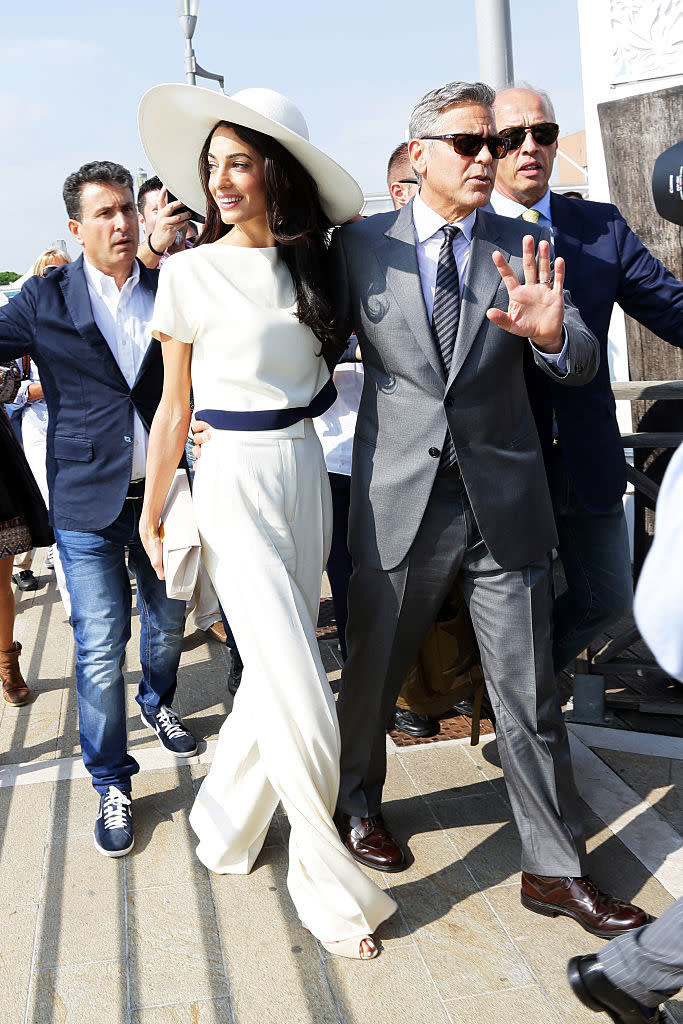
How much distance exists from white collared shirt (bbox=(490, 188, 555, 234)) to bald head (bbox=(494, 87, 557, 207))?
0.06 feet

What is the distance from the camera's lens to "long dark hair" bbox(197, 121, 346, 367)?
2891 millimetres

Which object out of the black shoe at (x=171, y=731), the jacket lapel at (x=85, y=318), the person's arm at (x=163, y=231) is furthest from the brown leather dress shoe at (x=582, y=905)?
the person's arm at (x=163, y=231)

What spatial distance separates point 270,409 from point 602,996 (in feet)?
5.64

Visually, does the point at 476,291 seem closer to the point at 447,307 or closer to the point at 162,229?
the point at 447,307

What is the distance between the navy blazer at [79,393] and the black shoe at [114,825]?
944 mm

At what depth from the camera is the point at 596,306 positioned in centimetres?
330

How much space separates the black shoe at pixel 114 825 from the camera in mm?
3412

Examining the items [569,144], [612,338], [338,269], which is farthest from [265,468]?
[569,144]

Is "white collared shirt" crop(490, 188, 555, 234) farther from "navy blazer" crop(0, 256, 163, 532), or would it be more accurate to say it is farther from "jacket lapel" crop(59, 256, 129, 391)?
"jacket lapel" crop(59, 256, 129, 391)

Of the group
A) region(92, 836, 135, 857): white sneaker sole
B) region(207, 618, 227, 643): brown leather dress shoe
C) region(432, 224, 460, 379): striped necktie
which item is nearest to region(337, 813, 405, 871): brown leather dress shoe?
region(92, 836, 135, 857): white sneaker sole

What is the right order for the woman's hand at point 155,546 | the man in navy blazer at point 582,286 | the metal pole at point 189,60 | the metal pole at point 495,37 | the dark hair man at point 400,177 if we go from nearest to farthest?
the woman's hand at point 155,546
the man in navy blazer at point 582,286
the dark hair man at point 400,177
the metal pole at point 495,37
the metal pole at point 189,60

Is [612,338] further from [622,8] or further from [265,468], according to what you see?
[265,468]

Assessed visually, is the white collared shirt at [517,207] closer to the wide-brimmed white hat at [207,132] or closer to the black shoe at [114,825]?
the wide-brimmed white hat at [207,132]

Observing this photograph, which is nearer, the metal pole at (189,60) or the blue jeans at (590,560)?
the blue jeans at (590,560)
